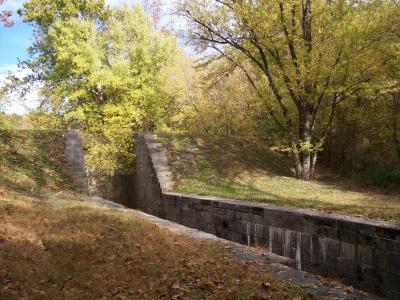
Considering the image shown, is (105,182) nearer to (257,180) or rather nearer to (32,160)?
(32,160)

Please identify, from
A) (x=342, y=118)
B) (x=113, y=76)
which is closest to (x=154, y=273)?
(x=342, y=118)

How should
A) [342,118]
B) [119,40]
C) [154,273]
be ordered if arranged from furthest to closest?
[119,40], [342,118], [154,273]

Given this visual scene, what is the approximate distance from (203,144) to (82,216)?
11.4m

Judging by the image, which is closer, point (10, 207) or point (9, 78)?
point (10, 207)

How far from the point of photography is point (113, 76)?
21969 mm

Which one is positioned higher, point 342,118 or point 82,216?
point 342,118

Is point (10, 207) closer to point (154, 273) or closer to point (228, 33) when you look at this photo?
point (154, 273)

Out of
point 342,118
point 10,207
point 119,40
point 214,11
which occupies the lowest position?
point 10,207

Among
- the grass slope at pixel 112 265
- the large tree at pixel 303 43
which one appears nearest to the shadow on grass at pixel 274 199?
the large tree at pixel 303 43

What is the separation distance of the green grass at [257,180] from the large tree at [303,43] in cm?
169

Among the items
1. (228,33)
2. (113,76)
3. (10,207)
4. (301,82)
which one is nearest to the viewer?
(10,207)

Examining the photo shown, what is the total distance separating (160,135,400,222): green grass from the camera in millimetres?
11883

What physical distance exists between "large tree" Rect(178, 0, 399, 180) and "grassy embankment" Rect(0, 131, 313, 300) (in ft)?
30.5

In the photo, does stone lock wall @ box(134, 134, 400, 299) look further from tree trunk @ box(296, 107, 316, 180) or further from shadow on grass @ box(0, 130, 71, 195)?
tree trunk @ box(296, 107, 316, 180)
